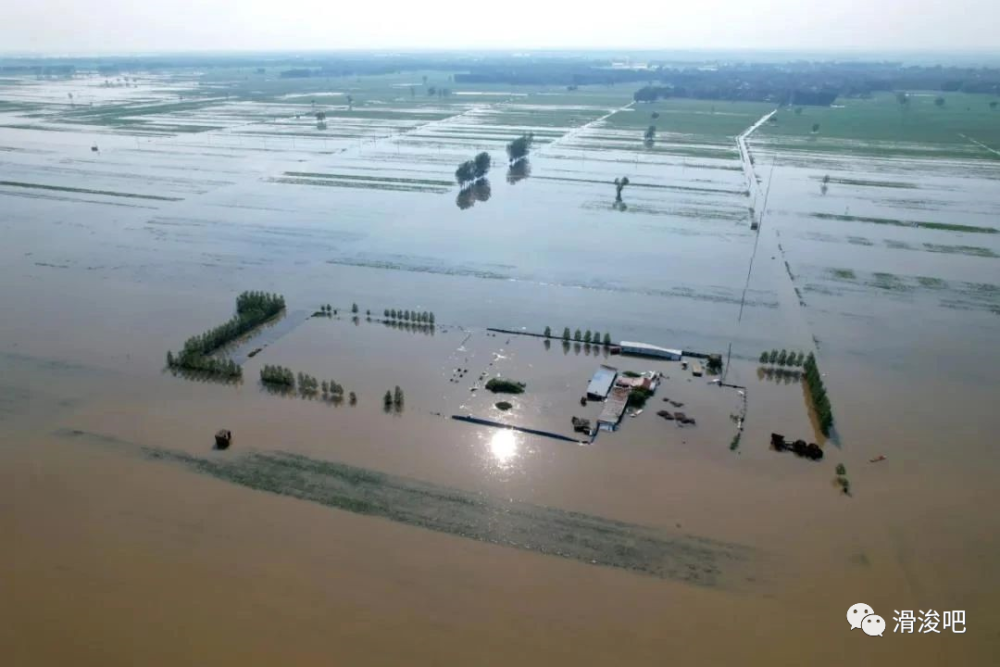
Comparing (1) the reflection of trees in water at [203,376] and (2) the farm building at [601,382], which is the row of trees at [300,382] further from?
(2) the farm building at [601,382]

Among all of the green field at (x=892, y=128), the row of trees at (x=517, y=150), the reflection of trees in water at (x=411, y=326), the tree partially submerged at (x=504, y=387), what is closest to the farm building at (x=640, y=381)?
the tree partially submerged at (x=504, y=387)

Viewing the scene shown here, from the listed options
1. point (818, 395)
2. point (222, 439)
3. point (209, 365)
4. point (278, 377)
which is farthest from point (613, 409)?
point (209, 365)

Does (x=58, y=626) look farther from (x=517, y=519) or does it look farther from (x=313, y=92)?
(x=313, y=92)

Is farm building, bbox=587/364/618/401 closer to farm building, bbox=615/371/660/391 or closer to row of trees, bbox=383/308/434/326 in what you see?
farm building, bbox=615/371/660/391

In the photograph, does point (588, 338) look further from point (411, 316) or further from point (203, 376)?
point (203, 376)

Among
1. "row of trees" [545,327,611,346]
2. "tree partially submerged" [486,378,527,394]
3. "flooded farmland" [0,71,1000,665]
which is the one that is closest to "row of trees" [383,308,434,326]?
"flooded farmland" [0,71,1000,665]

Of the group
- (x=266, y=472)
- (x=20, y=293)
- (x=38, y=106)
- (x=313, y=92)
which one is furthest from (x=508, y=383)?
(x=313, y=92)

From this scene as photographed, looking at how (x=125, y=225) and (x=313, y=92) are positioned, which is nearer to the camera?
(x=125, y=225)
